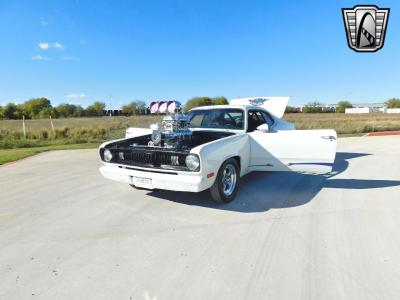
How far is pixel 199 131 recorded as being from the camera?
5723mm

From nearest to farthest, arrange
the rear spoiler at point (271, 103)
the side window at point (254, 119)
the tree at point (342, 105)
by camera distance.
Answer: the side window at point (254, 119), the rear spoiler at point (271, 103), the tree at point (342, 105)

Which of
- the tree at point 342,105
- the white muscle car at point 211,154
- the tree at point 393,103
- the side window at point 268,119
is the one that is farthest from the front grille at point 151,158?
the tree at point 393,103

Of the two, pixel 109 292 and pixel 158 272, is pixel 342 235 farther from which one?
pixel 109 292

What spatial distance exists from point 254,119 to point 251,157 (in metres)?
1.05

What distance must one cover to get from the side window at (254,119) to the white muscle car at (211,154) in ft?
0.09

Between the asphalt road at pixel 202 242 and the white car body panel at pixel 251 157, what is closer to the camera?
the asphalt road at pixel 202 242

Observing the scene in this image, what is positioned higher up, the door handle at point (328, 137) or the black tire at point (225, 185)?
the door handle at point (328, 137)

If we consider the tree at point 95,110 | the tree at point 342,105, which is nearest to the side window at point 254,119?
the tree at point 95,110

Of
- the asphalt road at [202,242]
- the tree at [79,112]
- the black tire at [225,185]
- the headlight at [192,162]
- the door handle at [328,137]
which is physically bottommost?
the asphalt road at [202,242]

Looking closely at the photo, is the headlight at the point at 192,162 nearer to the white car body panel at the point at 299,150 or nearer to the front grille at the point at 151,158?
the front grille at the point at 151,158

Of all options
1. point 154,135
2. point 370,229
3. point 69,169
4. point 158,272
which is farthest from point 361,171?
point 69,169

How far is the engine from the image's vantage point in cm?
491

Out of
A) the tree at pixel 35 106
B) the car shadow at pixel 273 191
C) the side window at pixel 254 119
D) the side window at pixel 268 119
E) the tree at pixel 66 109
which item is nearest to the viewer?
the car shadow at pixel 273 191

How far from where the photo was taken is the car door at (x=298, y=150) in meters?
4.86
